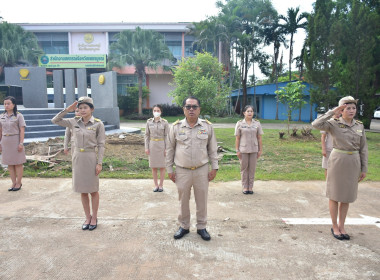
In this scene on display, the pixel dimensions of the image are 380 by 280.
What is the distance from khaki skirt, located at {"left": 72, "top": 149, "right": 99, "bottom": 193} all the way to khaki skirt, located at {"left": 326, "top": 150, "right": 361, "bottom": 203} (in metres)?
3.00

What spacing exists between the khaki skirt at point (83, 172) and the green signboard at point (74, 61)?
95.0 feet

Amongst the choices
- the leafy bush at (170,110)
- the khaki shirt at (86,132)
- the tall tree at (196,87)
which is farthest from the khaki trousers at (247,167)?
the leafy bush at (170,110)

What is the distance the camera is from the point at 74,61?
31.0 meters

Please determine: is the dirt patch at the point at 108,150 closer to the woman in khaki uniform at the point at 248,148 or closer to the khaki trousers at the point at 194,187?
the woman in khaki uniform at the point at 248,148

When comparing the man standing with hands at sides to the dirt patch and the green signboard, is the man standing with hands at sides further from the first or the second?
the green signboard

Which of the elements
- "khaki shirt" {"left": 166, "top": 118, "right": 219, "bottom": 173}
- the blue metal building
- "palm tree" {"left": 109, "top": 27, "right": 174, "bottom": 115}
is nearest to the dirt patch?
"khaki shirt" {"left": 166, "top": 118, "right": 219, "bottom": 173}

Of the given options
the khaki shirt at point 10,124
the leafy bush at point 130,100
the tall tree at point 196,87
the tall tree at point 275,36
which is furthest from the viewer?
the leafy bush at point 130,100

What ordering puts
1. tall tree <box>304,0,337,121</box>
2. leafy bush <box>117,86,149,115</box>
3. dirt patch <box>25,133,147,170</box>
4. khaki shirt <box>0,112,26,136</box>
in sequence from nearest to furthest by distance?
khaki shirt <box>0,112,26,136</box> → dirt patch <box>25,133,147,170</box> → tall tree <box>304,0,337,121</box> → leafy bush <box>117,86,149,115</box>

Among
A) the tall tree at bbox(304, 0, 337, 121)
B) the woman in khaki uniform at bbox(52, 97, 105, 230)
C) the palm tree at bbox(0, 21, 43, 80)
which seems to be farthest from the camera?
the palm tree at bbox(0, 21, 43, 80)

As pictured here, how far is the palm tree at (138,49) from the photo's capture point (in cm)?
2738

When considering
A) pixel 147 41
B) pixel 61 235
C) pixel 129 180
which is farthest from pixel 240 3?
pixel 61 235

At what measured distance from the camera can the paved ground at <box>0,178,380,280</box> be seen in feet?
9.34

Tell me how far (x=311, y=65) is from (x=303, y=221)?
12689mm

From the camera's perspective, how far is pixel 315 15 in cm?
1473
